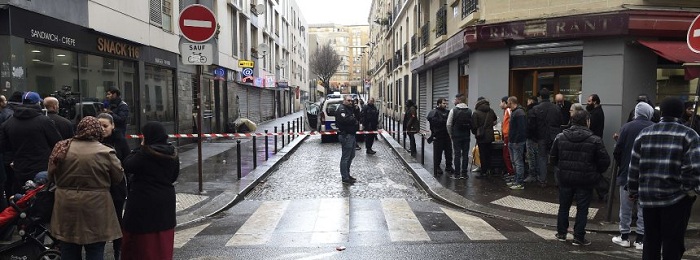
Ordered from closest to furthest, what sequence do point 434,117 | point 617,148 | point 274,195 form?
point 617,148
point 274,195
point 434,117

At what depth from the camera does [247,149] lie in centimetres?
1655

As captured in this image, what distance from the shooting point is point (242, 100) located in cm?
2792

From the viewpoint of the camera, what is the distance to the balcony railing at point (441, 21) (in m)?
16.6

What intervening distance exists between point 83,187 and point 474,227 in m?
4.75

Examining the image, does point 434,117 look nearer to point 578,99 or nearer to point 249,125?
point 578,99

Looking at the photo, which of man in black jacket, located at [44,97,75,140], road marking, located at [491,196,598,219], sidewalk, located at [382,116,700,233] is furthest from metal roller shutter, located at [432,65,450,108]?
man in black jacket, located at [44,97,75,140]

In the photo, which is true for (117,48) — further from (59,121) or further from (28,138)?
(28,138)

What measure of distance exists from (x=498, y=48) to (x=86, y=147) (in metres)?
9.98

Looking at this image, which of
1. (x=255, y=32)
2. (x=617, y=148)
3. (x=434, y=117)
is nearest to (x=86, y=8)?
(x=434, y=117)

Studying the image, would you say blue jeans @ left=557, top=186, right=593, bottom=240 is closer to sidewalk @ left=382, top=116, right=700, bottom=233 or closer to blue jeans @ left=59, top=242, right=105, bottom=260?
sidewalk @ left=382, top=116, right=700, bottom=233

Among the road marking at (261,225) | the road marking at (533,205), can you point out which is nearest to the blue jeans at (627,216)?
the road marking at (533,205)

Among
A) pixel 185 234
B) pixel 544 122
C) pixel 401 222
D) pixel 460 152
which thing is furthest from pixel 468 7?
pixel 185 234

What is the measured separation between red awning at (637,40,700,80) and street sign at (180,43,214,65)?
8060 mm

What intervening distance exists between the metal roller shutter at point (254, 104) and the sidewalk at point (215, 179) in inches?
511
